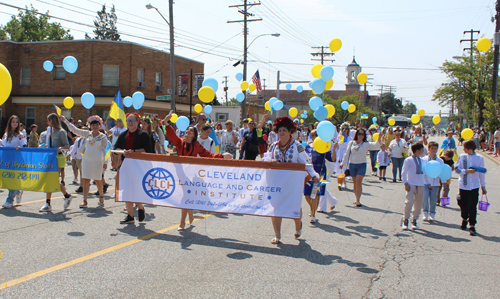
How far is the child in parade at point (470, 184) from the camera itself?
7.05 metres

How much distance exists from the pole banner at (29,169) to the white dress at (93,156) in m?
0.52

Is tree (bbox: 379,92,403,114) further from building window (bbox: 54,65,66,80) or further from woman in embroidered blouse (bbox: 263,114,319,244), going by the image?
woman in embroidered blouse (bbox: 263,114,319,244)

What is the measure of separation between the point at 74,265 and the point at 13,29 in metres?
63.7

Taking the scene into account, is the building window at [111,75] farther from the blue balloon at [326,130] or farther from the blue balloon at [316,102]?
the blue balloon at [326,130]

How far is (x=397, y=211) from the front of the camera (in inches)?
347

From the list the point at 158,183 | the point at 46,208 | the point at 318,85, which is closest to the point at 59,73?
the point at 46,208

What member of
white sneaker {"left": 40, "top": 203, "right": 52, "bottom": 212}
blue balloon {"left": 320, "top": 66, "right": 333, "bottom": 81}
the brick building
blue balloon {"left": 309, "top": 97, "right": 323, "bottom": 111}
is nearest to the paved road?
white sneaker {"left": 40, "top": 203, "right": 52, "bottom": 212}

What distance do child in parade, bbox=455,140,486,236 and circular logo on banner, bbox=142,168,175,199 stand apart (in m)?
4.87

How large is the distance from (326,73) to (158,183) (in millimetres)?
3714

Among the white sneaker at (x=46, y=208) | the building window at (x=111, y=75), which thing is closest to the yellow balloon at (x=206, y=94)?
the white sneaker at (x=46, y=208)

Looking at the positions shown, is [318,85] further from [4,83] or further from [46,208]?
[46,208]

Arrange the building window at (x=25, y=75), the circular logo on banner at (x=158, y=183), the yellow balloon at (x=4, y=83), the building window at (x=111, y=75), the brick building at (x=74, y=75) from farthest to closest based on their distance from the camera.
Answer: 1. the building window at (x=25, y=75)
2. the building window at (x=111, y=75)
3. the brick building at (x=74, y=75)
4. the circular logo on banner at (x=158, y=183)
5. the yellow balloon at (x=4, y=83)

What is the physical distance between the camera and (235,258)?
210 inches

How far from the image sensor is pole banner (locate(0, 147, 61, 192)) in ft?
25.5
